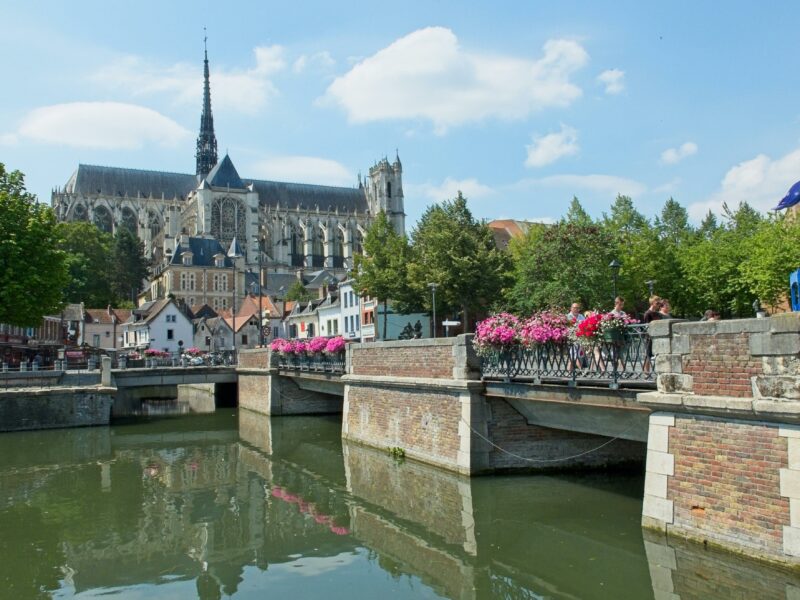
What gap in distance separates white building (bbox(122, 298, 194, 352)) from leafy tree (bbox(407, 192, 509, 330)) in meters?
37.9

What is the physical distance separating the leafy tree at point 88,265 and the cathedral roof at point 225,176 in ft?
106

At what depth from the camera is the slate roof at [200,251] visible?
102 meters

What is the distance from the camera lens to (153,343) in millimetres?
71312

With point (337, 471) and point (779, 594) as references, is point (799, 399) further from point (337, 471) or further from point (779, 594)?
point (337, 471)

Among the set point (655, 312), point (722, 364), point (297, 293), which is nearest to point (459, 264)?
point (655, 312)

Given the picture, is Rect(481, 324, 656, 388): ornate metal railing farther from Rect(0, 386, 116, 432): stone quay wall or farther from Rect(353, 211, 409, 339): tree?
Rect(353, 211, 409, 339): tree

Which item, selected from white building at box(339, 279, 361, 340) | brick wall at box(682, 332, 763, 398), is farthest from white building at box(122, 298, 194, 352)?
brick wall at box(682, 332, 763, 398)

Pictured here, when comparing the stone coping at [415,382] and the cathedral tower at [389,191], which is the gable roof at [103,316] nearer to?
the stone coping at [415,382]

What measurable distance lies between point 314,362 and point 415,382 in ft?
40.3

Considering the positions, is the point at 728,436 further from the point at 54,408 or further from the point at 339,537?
the point at 54,408

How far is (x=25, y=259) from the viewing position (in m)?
38.2

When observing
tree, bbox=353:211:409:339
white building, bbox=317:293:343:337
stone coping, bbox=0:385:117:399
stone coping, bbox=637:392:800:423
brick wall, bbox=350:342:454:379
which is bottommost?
stone coping, bbox=0:385:117:399

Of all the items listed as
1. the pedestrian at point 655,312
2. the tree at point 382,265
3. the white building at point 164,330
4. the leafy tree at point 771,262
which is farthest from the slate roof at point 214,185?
the pedestrian at point 655,312

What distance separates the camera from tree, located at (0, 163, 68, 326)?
36.9 metres
